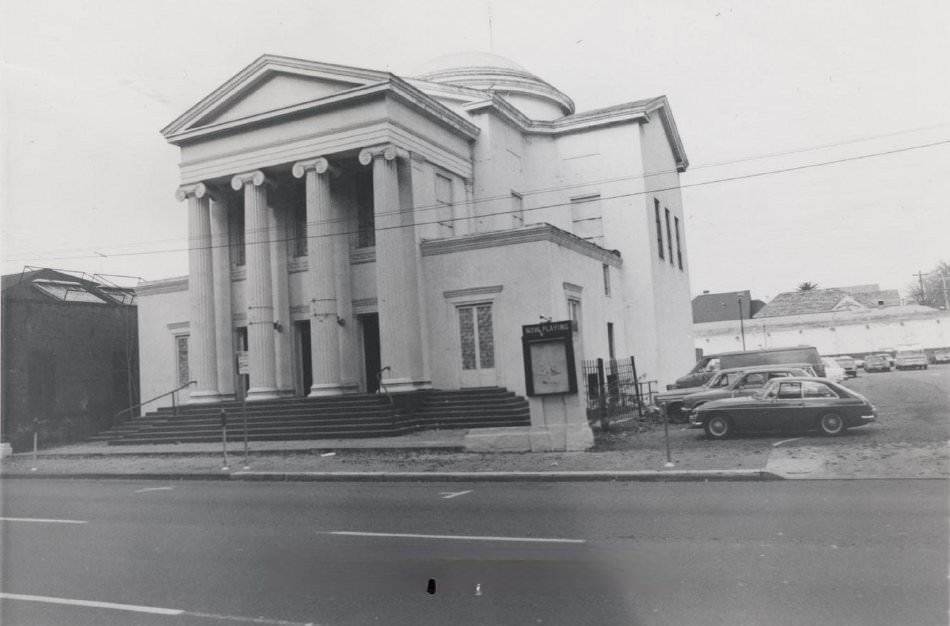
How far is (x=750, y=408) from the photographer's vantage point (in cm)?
1677

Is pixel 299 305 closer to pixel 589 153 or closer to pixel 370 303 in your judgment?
pixel 370 303

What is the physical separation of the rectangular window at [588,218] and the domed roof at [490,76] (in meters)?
6.45

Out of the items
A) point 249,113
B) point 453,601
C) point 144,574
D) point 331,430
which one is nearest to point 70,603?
point 144,574

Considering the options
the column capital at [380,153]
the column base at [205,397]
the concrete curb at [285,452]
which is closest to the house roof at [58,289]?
the column base at [205,397]

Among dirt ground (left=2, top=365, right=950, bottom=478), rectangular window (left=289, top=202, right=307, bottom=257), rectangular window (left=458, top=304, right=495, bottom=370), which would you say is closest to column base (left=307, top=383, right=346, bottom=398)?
rectangular window (left=458, top=304, right=495, bottom=370)

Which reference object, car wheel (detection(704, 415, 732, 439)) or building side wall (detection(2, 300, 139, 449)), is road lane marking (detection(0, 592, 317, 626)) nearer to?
car wheel (detection(704, 415, 732, 439))

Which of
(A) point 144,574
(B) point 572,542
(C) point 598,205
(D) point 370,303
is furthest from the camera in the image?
(C) point 598,205

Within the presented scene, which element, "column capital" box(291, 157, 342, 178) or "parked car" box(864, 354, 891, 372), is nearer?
"column capital" box(291, 157, 342, 178)

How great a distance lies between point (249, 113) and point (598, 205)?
14.2 m

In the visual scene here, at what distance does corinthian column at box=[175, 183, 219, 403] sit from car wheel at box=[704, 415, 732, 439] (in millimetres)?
17359

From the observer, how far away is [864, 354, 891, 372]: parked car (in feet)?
157

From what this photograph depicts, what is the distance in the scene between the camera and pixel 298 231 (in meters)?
28.0

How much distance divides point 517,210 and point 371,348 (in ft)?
29.0

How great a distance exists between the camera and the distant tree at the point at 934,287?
249 ft
